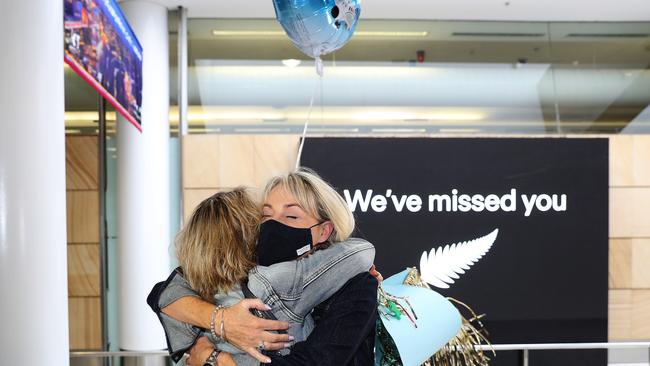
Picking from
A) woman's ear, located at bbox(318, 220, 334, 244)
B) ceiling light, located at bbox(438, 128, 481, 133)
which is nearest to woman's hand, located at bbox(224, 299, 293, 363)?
woman's ear, located at bbox(318, 220, 334, 244)

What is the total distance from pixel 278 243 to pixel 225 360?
10.2 inches

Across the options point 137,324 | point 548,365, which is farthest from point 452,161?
point 137,324

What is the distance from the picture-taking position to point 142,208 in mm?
5941

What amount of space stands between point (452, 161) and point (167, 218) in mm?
2624

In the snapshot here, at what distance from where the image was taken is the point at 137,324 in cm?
591

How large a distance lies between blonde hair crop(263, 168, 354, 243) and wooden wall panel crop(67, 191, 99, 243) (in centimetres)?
512

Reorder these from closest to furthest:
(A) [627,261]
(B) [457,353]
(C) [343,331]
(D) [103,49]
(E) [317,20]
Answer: (C) [343,331], (B) [457,353], (E) [317,20], (D) [103,49], (A) [627,261]

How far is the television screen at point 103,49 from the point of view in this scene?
116 inches

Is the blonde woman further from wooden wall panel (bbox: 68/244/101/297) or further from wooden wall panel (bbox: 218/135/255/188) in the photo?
wooden wall panel (bbox: 68/244/101/297)

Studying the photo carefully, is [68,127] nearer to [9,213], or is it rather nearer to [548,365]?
[9,213]

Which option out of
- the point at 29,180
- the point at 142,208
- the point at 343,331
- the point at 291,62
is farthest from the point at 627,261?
the point at 343,331

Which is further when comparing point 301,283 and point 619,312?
point 619,312

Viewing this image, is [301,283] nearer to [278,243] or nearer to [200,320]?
[278,243]

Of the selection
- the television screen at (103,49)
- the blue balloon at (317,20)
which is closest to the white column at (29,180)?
the television screen at (103,49)
